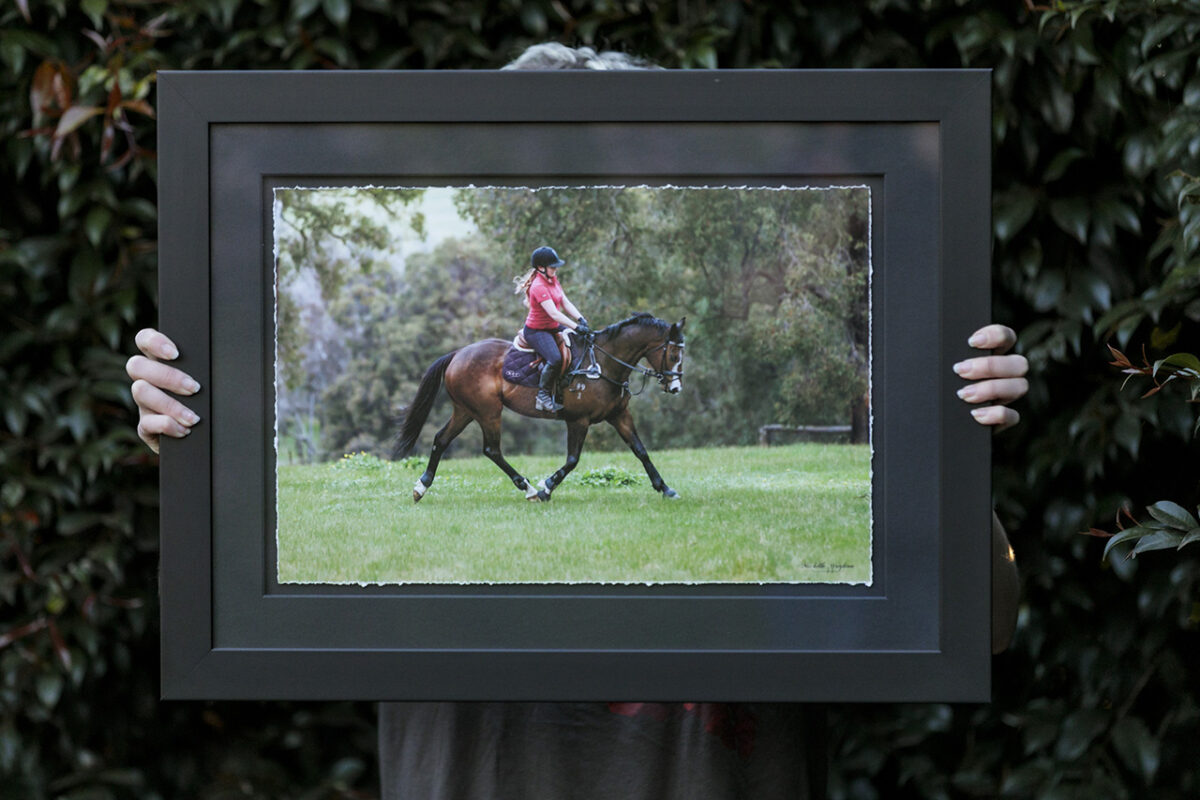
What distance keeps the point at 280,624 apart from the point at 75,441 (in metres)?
1.03

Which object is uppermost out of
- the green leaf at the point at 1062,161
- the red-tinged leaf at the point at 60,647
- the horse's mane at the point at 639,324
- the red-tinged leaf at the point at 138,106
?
the red-tinged leaf at the point at 138,106

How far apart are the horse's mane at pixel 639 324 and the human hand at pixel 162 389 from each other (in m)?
0.38

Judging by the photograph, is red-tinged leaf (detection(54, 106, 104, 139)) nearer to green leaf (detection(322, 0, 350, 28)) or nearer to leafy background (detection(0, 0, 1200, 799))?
Result: leafy background (detection(0, 0, 1200, 799))

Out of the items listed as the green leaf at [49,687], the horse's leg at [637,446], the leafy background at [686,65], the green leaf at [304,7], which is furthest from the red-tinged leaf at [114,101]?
the horse's leg at [637,446]

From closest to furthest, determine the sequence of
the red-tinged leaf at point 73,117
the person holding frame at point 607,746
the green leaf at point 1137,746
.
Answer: the person holding frame at point 607,746, the green leaf at point 1137,746, the red-tinged leaf at point 73,117

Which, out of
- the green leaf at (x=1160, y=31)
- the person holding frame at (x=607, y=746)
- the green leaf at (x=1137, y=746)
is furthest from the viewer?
the green leaf at (x=1137, y=746)

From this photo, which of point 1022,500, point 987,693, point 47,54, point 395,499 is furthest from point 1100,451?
point 47,54

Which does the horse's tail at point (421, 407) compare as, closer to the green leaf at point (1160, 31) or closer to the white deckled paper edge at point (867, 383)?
the white deckled paper edge at point (867, 383)

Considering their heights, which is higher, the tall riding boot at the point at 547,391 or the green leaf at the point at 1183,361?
the green leaf at the point at 1183,361

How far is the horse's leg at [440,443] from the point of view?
87 centimetres

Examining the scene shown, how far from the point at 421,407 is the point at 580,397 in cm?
15

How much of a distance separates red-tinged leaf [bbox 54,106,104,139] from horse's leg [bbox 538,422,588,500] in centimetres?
117

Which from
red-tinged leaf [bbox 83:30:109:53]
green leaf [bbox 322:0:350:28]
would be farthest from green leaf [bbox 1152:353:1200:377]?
red-tinged leaf [bbox 83:30:109:53]

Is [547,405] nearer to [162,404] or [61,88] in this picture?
[162,404]
